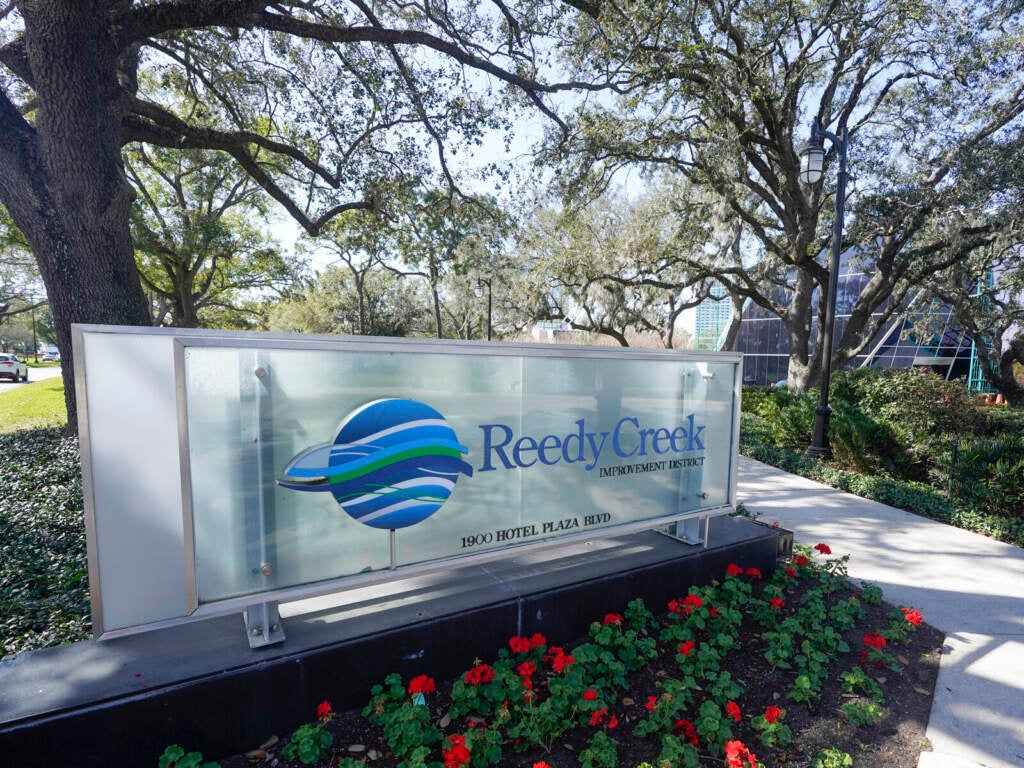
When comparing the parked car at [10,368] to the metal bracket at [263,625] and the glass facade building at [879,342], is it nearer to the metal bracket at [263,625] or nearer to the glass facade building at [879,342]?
the metal bracket at [263,625]

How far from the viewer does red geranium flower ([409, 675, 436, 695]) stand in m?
2.59

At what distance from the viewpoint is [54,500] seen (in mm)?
5621

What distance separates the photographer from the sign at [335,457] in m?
2.29

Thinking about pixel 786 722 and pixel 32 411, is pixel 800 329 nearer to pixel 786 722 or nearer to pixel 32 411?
pixel 786 722

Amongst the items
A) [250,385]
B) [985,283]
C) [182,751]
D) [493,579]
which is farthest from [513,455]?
[985,283]

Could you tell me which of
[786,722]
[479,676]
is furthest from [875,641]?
[479,676]

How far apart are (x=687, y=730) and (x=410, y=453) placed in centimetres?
196

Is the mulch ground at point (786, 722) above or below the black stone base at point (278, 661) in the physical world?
below

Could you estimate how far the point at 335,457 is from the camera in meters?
2.72

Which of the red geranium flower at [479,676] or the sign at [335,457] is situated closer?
the sign at [335,457]

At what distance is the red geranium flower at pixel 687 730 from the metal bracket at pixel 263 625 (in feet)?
6.52

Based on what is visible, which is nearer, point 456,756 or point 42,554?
point 456,756

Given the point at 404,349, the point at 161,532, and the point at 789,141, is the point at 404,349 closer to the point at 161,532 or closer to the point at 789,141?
the point at 161,532

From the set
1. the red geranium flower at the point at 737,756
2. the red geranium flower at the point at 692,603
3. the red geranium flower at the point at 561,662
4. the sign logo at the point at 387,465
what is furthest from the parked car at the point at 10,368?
the red geranium flower at the point at 737,756
